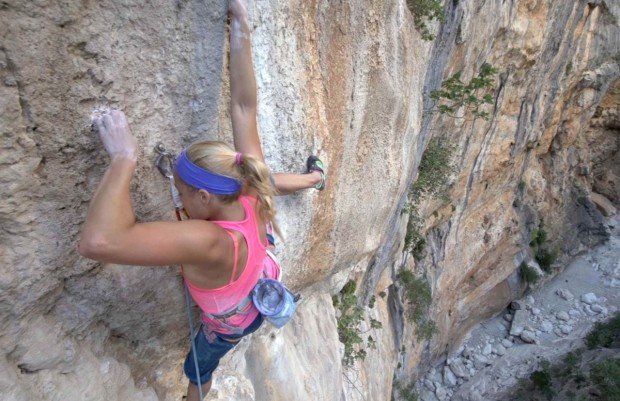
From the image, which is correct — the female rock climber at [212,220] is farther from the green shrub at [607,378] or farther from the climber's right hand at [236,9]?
the green shrub at [607,378]

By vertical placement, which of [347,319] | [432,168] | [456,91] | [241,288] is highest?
[241,288]

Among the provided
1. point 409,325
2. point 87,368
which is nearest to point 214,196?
point 87,368

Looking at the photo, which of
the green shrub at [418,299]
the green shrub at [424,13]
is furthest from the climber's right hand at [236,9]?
the green shrub at [418,299]

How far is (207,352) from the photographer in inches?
94.6

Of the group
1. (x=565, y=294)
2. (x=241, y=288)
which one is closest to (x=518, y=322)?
(x=565, y=294)

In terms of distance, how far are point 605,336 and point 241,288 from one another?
14.6 meters

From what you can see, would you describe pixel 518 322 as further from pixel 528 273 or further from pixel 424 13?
pixel 424 13

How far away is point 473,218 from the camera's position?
12164 mm

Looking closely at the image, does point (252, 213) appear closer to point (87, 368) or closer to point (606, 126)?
point (87, 368)

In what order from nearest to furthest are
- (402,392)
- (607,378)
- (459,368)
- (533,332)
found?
(402,392) < (607,378) < (459,368) < (533,332)

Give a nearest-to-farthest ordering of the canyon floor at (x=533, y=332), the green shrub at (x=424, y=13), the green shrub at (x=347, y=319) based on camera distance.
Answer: the green shrub at (x=424, y=13) < the green shrub at (x=347, y=319) < the canyon floor at (x=533, y=332)

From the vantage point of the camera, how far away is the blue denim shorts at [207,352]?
7.63ft

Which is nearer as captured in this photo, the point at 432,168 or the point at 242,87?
the point at 242,87

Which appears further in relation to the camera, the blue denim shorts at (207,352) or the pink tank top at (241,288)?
the blue denim shorts at (207,352)
